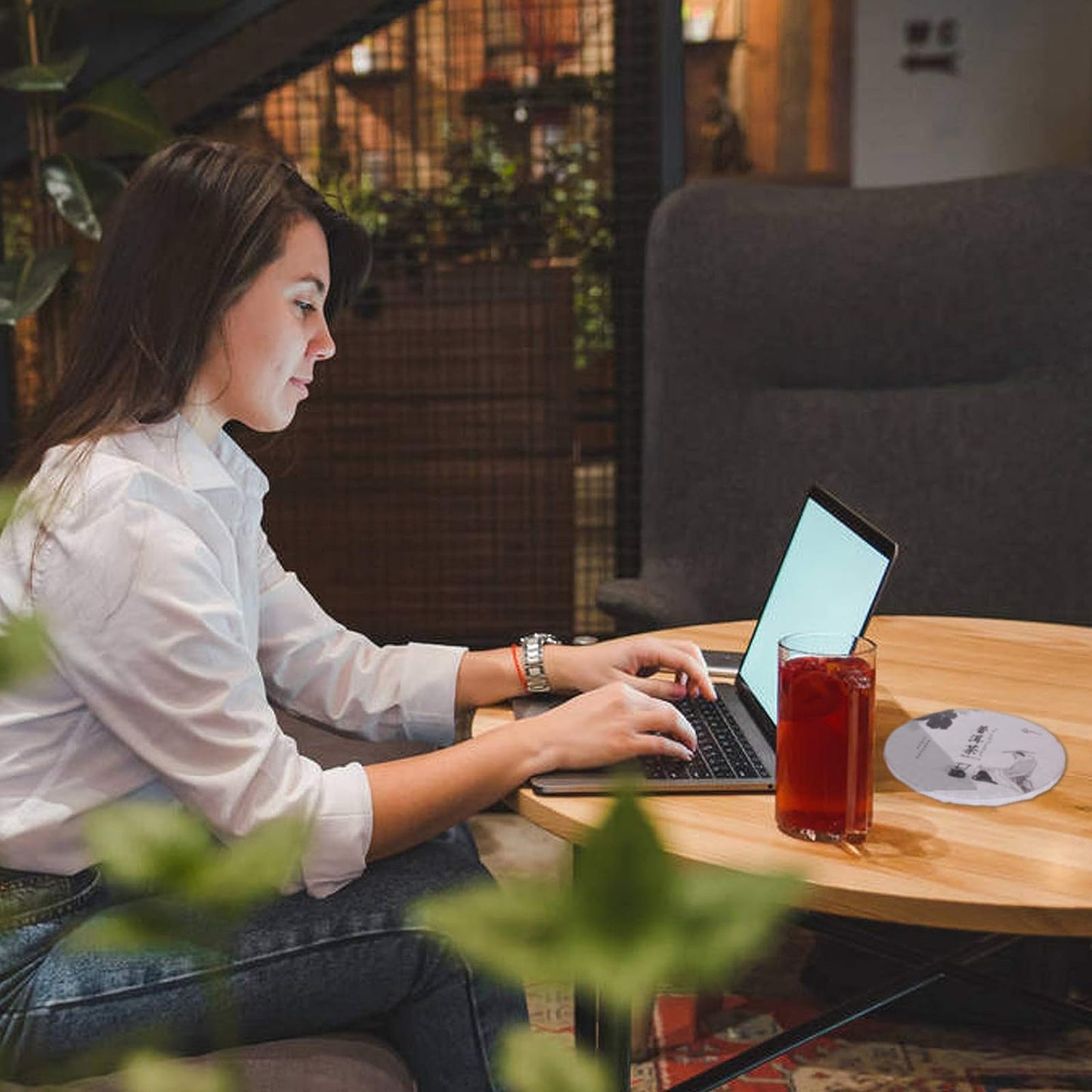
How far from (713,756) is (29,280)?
6.33 ft

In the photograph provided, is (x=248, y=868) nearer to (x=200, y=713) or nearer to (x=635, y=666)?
(x=200, y=713)

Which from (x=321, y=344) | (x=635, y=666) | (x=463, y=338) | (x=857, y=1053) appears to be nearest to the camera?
(x=321, y=344)

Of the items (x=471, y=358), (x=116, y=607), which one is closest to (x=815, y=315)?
(x=471, y=358)

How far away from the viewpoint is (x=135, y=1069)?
0.83ft

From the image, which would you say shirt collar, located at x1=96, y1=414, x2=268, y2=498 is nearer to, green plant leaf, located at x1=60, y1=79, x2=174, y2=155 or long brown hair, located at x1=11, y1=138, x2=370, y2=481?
long brown hair, located at x1=11, y1=138, x2=370, y2=481

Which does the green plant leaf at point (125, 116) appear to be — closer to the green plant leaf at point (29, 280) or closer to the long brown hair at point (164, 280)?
the green plant leaf at point (29, 280)

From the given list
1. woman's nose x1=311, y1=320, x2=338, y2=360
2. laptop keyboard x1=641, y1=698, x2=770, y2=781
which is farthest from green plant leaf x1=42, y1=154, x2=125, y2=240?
laptop keyboard x1=641, y1=698, x2=770, y2=781

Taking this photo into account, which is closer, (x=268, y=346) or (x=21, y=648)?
(x=21, y=648)

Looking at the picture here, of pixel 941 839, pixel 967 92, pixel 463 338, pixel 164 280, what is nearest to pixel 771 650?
pixel 941 839

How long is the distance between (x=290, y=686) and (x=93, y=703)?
418mm

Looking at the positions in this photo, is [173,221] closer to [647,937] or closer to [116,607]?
[116,607]

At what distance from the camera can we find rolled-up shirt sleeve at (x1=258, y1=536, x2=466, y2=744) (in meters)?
1.49

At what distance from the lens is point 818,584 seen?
1347mm

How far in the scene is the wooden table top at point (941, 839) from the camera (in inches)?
38.4
